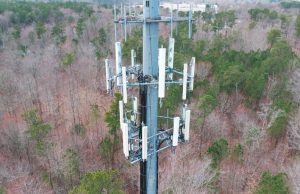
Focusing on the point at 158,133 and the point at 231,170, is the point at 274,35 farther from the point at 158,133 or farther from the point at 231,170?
the point at 158,133

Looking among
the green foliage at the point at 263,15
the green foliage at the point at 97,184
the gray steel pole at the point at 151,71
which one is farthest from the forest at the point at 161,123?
the green foliage at the point at 263,15

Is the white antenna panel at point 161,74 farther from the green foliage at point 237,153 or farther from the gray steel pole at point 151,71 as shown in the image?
the green foliage at point 237,153

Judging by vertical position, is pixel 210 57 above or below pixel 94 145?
above

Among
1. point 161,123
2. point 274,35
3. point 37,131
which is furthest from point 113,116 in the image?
point 274,35

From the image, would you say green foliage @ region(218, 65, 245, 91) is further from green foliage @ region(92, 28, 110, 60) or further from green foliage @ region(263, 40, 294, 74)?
green foliage @ region(92, 28, 110, 60)

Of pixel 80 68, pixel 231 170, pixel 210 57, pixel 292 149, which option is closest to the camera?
pixel 231 170

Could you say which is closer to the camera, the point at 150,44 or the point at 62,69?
the point at 150,44

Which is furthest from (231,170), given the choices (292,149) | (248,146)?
(292,149)
